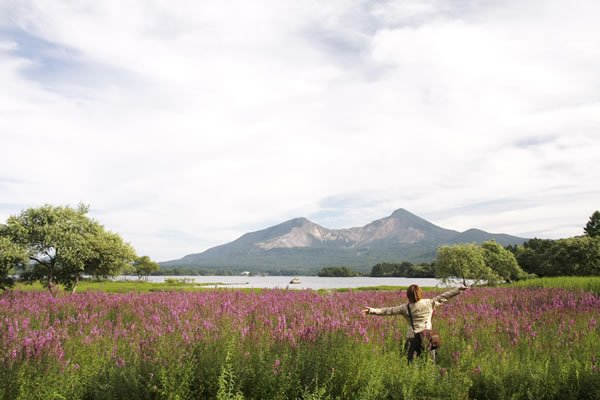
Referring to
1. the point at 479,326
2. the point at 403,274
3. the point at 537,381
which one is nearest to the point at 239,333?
the point at 537,381

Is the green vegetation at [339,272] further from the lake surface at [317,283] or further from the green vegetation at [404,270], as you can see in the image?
the lake surface at [317,283]

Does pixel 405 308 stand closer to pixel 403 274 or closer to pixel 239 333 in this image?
pixel 239 333

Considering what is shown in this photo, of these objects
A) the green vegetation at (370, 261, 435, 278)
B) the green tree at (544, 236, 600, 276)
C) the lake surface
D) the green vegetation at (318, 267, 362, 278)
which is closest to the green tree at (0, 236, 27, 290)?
the lake surface

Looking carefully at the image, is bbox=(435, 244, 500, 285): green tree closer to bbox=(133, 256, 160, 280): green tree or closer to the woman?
the woman

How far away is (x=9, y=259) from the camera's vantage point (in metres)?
16.5

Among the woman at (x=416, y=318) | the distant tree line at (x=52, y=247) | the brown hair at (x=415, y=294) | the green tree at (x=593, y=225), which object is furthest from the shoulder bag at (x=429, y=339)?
the green tree at (x=593, y=225)

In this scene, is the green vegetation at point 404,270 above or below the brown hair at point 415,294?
below

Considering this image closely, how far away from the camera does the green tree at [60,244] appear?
17656 mm

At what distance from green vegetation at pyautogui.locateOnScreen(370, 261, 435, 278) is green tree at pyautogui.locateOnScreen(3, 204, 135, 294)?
95.7 m

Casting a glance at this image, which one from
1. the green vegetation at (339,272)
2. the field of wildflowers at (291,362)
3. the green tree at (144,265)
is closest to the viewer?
the field of wildflowers at (291,362)

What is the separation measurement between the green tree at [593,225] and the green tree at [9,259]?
84866 mm

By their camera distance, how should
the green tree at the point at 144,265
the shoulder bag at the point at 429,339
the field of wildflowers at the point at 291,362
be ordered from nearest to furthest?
the field of wildflowers at the point at 291,362, the shoulder bag at the point at 429,339, the green tree at the point at 144,265

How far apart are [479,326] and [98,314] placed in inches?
361

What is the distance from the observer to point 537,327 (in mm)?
10008
